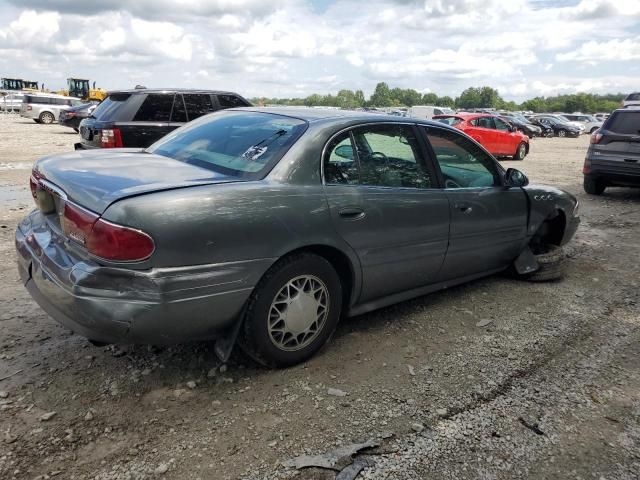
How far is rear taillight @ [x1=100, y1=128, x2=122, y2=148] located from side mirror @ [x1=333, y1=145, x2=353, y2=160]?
5.88 meters

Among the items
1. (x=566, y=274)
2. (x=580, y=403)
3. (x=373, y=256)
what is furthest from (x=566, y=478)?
(x=566, y=274)

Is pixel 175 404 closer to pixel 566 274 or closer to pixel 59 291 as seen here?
pixel 59 291

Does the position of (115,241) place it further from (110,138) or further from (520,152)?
(520,152)

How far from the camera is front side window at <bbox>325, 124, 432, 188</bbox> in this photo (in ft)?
10.8

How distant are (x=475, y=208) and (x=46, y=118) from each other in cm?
3193

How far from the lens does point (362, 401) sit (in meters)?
2.87

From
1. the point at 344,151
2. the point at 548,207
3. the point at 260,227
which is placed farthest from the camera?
the point at 548,207

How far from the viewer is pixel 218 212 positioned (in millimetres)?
2641

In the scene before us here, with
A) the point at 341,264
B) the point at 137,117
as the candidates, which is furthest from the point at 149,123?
the point at 341,264

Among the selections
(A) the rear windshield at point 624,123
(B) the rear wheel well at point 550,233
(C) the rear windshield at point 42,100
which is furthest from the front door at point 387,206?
(C) the rear windshield at point 42,100

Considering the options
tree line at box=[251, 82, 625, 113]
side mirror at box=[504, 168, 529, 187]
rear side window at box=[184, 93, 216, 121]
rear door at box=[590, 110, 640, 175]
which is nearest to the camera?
side mirror at box=[504, 168, 529, 187]

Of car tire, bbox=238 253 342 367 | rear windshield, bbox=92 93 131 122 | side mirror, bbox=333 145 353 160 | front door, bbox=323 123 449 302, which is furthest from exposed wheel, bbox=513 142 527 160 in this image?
car tire, bbox=238 253 342 367

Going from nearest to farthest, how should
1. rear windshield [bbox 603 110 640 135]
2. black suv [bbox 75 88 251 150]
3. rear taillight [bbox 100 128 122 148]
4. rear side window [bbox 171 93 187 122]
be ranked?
rear taillight [bbox 100 128 122 148] → black suv [bbox 75 88 251 150] → rear side window [bbox 171 93 187 122] → rear windshield [bbox 603 110 640 135]

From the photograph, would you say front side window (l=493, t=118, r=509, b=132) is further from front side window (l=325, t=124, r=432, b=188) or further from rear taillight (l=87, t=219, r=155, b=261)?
rear taillight (l=87, t=219, r=155, b=261)
